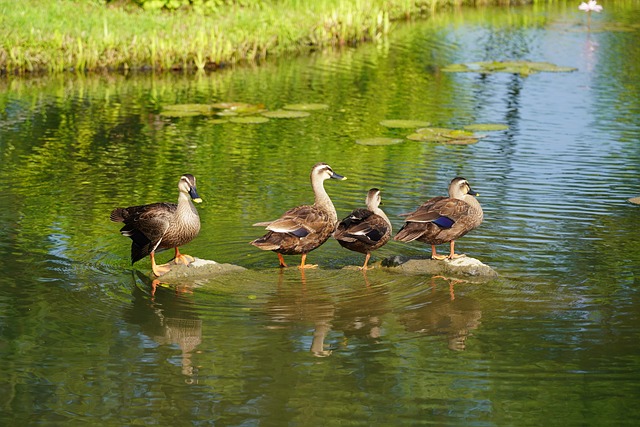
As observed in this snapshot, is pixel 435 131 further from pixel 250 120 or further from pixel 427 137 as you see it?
pixel 250 120

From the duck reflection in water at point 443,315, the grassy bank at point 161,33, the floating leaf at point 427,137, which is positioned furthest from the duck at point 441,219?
the grassy bank at point 161,33

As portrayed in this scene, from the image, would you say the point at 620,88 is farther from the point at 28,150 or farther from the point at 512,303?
the point at 512,303

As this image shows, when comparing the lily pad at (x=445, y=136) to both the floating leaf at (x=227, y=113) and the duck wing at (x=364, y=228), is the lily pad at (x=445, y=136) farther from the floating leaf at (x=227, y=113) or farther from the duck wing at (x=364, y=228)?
the duck wing at (x=364, y=228)

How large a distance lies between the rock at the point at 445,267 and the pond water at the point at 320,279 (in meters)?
0.17

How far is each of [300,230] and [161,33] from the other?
16.2m

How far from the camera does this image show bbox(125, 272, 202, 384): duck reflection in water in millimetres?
8641

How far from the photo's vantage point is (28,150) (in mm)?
16656

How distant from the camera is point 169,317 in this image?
30.7 ft

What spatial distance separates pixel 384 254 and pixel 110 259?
2917 mm

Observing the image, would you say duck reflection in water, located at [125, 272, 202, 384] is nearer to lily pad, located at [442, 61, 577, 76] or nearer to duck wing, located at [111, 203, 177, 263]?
duck wing, located at [111, 203, 177, 263]

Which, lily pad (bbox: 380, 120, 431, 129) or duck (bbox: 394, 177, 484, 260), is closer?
duck (bbox: 394, 177, 484, 260)

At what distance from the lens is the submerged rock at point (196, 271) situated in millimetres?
10375

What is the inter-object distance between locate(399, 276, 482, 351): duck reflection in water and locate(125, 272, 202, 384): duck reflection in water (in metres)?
1.85

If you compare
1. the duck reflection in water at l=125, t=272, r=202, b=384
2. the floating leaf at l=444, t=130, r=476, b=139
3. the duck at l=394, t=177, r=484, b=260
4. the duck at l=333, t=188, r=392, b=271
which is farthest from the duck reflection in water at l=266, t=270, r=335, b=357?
the floating leaf at l=444, t=130, r=476, b=139
